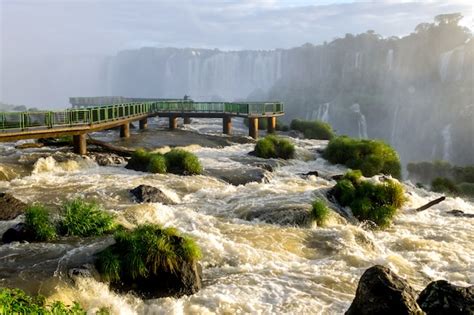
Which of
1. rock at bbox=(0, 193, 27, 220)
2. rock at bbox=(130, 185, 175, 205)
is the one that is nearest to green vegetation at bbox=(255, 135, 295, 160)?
rock at bbox=(130, 185, 175, 205)

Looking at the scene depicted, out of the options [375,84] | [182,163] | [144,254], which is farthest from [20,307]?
[375,84]

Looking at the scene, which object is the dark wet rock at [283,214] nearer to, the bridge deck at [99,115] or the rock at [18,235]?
the rock at [18,235]

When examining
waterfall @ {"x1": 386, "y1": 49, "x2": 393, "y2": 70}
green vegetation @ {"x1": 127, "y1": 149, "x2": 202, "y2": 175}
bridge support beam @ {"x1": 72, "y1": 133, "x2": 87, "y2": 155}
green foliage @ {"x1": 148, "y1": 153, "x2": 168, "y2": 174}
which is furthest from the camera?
waterfall @ {"x1": 386, "y1": 49, "x2": 393, "y2": 70}

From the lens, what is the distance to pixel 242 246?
13.7 m

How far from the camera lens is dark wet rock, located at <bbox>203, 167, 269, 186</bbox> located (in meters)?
23.0

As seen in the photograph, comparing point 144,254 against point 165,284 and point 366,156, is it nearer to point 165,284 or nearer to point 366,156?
point 165,284

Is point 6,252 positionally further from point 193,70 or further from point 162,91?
point 162,91

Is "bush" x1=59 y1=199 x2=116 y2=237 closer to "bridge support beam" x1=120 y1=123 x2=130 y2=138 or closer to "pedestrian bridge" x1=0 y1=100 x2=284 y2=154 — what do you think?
"pedestrian bridge" x1=0 y1=100 x2=284 y2=154

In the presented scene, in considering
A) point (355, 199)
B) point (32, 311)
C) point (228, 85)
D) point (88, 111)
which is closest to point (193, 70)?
point (228, 85)

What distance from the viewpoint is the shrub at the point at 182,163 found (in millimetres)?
23516

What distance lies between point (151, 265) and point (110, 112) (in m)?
23.8

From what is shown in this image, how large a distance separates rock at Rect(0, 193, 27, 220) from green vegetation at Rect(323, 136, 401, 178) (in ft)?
64.3

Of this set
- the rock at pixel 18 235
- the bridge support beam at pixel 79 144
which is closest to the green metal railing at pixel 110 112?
the bridge support beam at pixel 79 144

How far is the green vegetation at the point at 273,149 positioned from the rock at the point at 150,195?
12.6m
